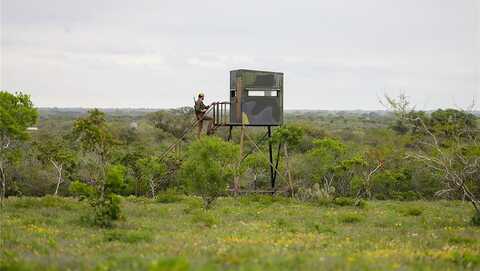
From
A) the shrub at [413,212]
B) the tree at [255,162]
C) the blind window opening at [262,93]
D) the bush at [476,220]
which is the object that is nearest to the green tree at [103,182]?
the blind window opening at [262,93]

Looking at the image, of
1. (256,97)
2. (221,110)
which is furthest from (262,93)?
(221,110)

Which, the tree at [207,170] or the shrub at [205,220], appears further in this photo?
the tree at [207,170]

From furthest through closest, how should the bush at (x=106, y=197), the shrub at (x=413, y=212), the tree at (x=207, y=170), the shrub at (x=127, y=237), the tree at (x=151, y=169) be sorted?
the tree at (x=151, y=169), the tree at (x=207, y=170), the shrub at (x=413, y=212), the bush at (x=106, y=197), the shrub at (x=127, y=237)

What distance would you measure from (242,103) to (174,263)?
81.1ft

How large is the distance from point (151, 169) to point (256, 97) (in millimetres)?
8044

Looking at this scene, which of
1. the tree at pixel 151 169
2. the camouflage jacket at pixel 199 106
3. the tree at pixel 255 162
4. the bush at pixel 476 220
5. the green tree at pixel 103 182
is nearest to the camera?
the green tree at pixel 103 182

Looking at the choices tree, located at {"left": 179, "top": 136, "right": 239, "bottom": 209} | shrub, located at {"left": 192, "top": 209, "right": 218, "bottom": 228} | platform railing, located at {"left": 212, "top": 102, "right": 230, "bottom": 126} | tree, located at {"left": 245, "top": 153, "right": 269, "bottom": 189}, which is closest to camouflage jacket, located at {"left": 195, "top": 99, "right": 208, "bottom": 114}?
platform railing, located at {"left": 212, "top": 102, "right": 230, "bottom": 126}

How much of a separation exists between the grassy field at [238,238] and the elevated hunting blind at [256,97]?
6.27 metres

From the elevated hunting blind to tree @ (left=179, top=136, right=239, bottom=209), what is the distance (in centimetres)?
534

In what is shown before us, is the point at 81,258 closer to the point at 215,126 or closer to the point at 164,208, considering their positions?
the point at 164,208

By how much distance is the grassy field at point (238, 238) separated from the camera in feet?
38.3

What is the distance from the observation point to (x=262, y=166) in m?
43.7

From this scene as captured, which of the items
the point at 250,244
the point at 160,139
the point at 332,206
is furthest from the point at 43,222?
the point at 160,139

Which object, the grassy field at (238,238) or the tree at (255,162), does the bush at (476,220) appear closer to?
the grassy field at (238,238)
